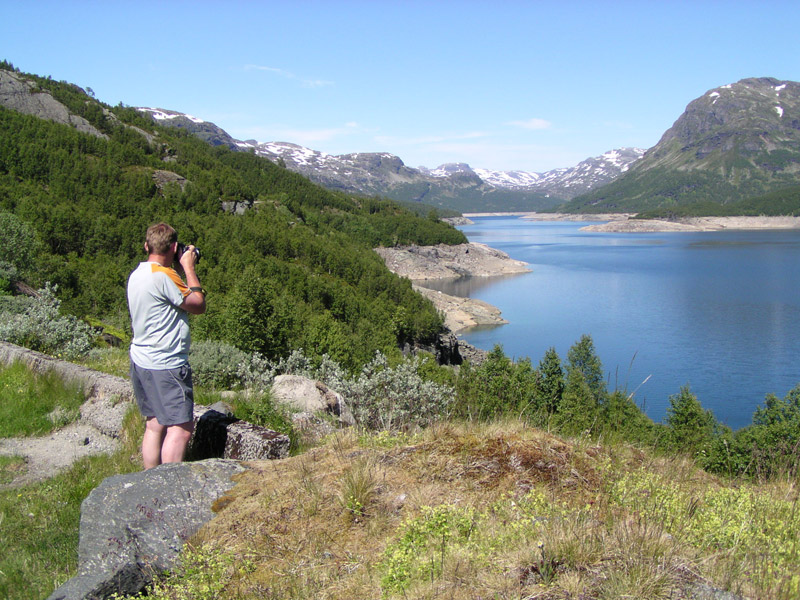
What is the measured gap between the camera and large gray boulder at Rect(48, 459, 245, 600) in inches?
117

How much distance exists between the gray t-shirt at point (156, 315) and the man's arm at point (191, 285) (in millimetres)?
55

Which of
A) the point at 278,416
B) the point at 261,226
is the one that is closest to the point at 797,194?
the point at 261,226

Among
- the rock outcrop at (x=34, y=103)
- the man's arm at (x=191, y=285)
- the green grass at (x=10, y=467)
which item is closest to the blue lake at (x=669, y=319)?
the man's arm at (x=191, y=285)

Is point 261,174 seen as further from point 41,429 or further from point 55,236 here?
point 41,429

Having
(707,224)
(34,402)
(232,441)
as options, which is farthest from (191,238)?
(707,224)

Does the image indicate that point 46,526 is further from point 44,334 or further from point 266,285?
point 266,285

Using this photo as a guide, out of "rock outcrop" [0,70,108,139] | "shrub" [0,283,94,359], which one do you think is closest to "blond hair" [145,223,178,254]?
"shrub" [0,283,94,359]

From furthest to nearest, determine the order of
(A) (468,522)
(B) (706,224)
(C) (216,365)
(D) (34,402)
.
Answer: (B) (706,224)
(C) (216,365)
(D) (34,402)
(A) (468,522)

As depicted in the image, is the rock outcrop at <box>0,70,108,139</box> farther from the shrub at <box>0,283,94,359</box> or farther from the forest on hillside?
the shrub at <box>0,283,94,359</box>

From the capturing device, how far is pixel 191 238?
58562 mm

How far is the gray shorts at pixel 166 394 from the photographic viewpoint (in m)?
4.18

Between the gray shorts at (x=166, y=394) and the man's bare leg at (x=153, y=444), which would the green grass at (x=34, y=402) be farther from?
the gray shorts at (x=166, y=394)

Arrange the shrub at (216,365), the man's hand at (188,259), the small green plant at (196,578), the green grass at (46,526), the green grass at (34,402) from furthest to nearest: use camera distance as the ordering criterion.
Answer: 1. the shrub at (216,365)
2. the green grass at (34,402)
3. the man's hand at (188,259)
4. the green grass at (46,526)
5. the small green plant at (196,578)

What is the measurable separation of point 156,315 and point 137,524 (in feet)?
5.25
